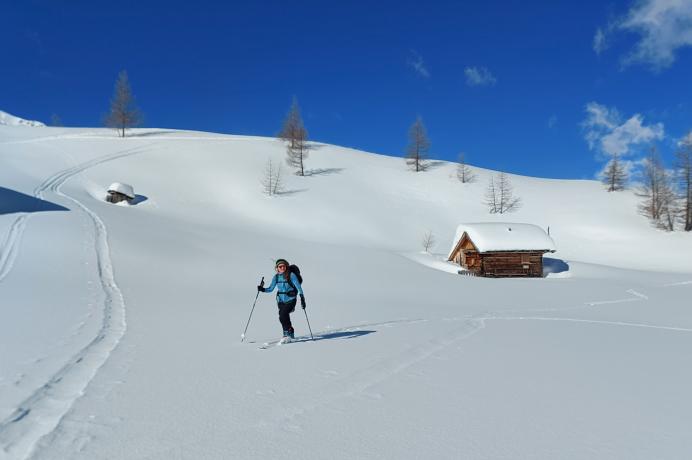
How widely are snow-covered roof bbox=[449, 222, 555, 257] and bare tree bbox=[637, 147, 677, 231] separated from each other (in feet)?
73.7

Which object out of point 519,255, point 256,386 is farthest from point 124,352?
point 519,255

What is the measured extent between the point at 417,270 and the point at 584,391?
768 inches

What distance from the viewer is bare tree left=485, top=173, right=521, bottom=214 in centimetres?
5022

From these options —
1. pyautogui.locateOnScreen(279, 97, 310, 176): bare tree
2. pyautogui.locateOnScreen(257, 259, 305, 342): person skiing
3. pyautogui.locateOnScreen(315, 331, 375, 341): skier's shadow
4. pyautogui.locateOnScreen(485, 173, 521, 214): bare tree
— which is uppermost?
pyautogui.locateOnScreen(279, 97, 310, 176): bare tree

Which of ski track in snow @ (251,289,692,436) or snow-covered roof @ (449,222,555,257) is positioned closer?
ski track in snow @ (251,289,692,436)

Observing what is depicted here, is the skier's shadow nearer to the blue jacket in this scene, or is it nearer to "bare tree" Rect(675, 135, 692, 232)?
the blue jacket

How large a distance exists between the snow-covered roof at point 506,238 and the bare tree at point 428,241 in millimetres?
4733

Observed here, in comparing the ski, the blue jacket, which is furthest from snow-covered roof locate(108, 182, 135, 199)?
the ski

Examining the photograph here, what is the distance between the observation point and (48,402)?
163 inches

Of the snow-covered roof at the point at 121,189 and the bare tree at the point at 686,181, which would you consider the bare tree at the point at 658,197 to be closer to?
the bare tree at the point at 686,181

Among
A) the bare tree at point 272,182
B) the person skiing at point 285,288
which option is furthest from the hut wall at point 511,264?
the person skiing at point 285,288

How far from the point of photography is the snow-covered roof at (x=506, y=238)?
3150 cm

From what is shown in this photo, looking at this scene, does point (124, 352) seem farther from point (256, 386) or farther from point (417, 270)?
point (417, 270)

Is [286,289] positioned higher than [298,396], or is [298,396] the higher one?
[286,289]
